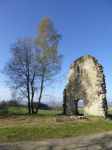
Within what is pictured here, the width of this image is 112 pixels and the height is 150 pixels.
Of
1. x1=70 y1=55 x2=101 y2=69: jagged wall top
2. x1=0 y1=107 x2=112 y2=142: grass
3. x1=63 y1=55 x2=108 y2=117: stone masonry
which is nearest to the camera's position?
x1=0 y1=107 x2=112 y2=142: grass

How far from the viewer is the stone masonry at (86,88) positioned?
11.1 meters

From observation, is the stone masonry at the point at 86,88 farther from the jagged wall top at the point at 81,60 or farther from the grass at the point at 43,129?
the grass at the point at 43,129

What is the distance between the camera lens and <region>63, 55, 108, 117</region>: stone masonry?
439 inches

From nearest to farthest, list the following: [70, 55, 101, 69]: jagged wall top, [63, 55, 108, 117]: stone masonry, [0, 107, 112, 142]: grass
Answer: [0, 107, 112, 142]: grass < [63, 55, 108, 117]: stone masonry < [70, 55, 101, 69]: jagged wall top

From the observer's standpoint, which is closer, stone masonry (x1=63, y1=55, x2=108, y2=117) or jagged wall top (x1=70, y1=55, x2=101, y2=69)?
stone masonry (x1=63, y1=55, x2=108, y2=117)

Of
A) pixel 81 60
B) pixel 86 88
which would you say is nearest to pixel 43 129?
pixel 86 88

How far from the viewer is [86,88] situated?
41.5 ft

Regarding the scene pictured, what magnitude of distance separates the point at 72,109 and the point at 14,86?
320 inches

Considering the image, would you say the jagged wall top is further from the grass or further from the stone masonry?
the grass

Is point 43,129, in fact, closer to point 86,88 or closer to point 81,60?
point 86,88

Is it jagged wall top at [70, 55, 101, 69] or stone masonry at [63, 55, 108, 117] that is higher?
jagged wall top at [70, 55, 101, 69]

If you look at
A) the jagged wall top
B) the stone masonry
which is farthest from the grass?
the jagged wall top

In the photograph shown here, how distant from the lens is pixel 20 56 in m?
13.7

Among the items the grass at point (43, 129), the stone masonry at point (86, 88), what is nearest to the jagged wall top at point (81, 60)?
the stone masonry at point (86, 88)
